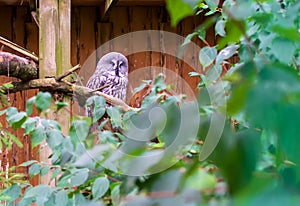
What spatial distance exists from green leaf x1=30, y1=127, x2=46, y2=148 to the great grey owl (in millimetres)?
2031

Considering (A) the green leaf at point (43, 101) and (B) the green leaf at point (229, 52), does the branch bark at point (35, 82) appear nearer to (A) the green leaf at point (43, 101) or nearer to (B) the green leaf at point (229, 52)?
(B) the green leaf at point (229, 52)

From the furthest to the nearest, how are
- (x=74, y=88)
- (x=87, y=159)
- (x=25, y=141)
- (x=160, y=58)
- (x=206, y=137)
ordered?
(x=160, y=58) < (x=25, y=141) < (x=74, y=88) < (x=87, y=159) < (x=206, y=137)

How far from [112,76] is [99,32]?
791 millimetres

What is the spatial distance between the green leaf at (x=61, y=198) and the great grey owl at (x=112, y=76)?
210 cm

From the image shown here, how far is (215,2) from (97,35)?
107 inches

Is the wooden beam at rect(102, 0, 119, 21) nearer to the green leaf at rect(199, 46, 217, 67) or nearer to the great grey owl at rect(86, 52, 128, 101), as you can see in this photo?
the great grey owl at rect(86, 52, 128, 101)

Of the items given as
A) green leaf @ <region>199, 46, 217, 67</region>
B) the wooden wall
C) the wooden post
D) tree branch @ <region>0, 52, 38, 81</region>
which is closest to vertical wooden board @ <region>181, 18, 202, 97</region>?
the wooden wall

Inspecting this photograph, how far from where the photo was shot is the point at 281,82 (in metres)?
0.41

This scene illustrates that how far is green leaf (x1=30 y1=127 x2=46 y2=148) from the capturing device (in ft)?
3.83

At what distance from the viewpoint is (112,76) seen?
332cm

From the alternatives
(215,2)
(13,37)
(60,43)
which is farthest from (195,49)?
(215,2)

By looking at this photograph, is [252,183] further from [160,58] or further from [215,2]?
[160,58]

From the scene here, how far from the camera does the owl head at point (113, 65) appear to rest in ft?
11.0

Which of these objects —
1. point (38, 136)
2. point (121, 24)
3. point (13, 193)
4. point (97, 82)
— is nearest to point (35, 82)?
point (97, 82)
